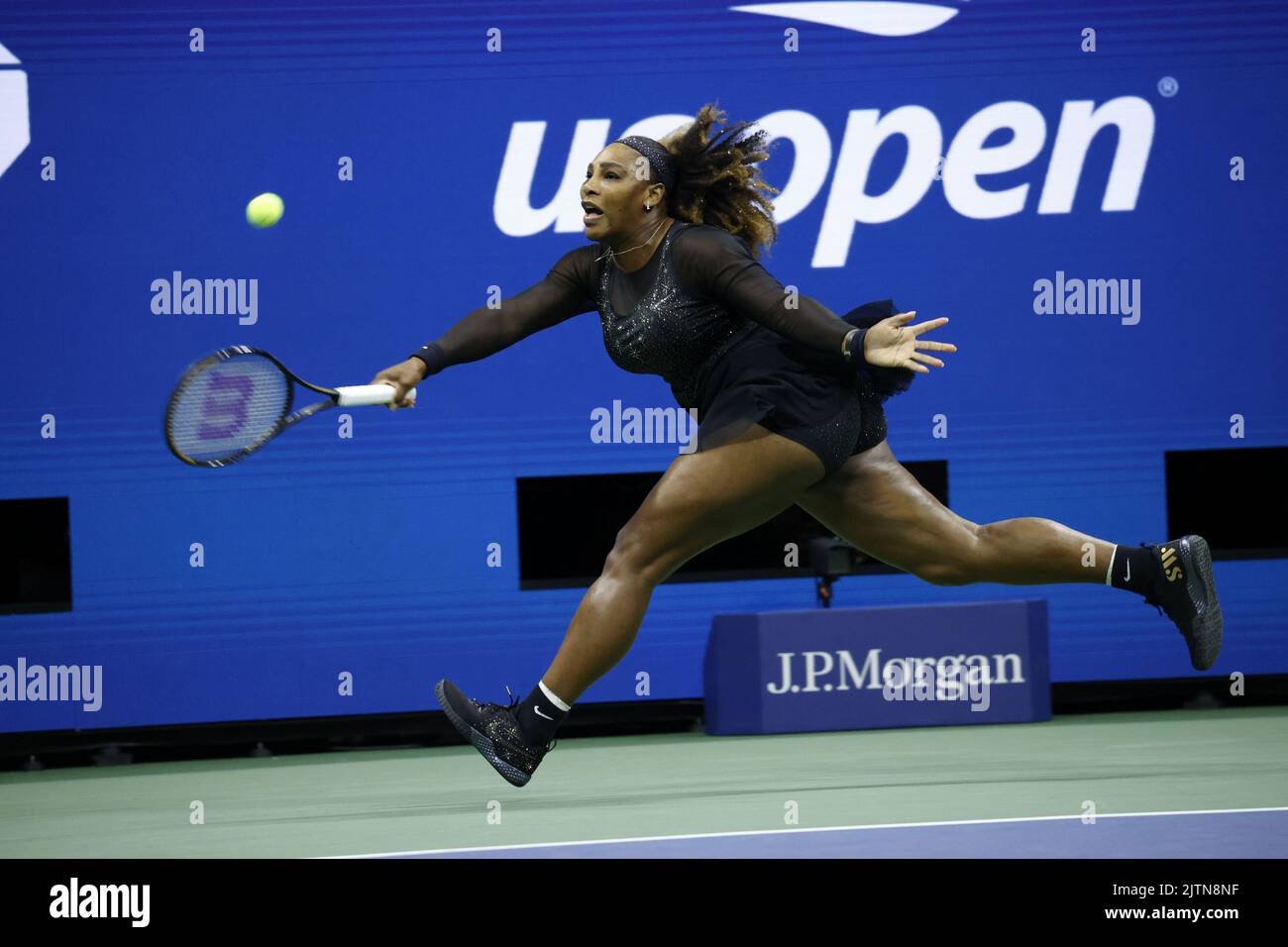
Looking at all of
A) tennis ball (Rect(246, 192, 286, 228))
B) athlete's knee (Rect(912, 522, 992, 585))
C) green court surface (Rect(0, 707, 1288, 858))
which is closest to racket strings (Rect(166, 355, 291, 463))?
green court surface (Rect(0, 707, 1288, 858))

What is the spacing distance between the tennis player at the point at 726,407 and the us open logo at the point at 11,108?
320 cm

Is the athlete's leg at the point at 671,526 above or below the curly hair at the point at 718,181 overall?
below

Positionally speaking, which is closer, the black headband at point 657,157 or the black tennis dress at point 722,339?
the black tennis dress at point 722,339

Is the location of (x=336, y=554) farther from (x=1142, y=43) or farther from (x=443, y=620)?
(x=1142, y=43)

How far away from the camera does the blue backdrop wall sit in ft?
25.0

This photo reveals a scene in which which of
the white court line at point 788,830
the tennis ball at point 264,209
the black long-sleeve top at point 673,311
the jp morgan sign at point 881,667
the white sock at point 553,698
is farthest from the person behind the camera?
the jp morgan sign at point 881,667

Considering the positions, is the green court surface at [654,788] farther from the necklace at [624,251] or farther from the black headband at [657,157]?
the black headband at [657,157]

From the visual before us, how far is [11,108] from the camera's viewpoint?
7.54m

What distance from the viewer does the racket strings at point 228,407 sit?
→ 474 cm

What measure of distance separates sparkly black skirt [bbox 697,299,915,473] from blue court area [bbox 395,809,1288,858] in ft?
3.41

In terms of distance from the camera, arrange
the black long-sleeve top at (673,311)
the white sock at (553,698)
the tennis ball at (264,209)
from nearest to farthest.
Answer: the black long-sleeve top at (673,311) → the white sock at (553,698) → the tennis ball at (264,209)

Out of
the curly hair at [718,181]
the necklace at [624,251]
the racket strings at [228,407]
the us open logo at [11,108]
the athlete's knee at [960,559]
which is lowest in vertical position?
the athlete's knee at [960,559]

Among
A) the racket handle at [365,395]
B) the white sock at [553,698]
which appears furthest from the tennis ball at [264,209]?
the white sock at [553,698]
